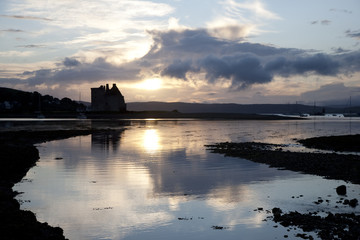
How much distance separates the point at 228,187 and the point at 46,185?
10.3m

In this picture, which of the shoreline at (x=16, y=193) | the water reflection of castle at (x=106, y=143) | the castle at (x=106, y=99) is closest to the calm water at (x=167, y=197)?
the shoreline at (x=16, y=193)

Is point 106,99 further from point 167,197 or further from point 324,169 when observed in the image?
point 167,197

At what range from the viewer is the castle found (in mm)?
165125

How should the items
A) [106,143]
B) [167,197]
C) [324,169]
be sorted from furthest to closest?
[106,143] < [324,169] < [167,197]

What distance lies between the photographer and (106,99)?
166 metres

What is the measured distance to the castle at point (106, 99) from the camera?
165 meters

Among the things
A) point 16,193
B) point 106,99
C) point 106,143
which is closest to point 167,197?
point 16,193

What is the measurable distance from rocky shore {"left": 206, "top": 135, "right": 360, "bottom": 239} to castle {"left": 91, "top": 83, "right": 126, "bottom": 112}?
130 metres

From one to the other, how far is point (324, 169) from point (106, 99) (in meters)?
149

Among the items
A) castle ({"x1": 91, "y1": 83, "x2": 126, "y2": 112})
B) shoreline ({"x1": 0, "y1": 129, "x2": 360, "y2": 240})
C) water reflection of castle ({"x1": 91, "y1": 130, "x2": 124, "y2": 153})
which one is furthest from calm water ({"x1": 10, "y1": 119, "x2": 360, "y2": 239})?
castle ({"x1": 91, "y1": 83, "x2": 126, "y2": 112})

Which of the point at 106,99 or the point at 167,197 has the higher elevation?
the point at 106,99

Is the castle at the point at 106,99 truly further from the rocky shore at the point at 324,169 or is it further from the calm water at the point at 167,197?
the calm water at the point at 167,197

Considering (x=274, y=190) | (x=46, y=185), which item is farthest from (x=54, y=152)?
(x=274, y=190)

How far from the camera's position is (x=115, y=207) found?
15469mm
